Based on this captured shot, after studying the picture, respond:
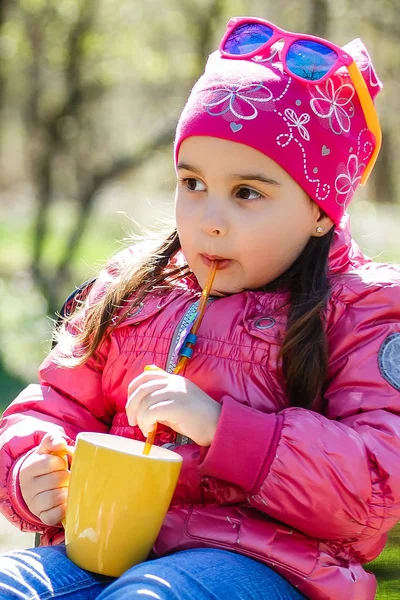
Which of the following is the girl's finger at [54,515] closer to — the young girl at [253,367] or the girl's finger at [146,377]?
the young girl at [253,367]

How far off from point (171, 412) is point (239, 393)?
24 cm

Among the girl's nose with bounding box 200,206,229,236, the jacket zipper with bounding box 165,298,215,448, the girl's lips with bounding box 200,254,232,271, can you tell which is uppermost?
the girl's nose with bounding box 200,206,229,236

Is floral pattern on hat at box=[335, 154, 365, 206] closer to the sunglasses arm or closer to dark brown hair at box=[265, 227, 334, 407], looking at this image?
the sunglasses arm

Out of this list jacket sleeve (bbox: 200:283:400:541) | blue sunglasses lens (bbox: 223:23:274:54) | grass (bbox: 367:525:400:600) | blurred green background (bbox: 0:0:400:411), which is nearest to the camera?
jacket sleeve (bbox: 200:283:400:541)

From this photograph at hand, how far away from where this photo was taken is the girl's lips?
6.61 feet

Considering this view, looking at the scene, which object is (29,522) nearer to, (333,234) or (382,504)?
(382,504)

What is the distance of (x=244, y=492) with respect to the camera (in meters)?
1.83

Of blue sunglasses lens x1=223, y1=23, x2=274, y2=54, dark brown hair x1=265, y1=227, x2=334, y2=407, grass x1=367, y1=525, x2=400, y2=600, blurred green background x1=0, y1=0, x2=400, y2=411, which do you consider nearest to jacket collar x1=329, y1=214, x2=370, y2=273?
dark brown hair x1=265, y1=227, x2=334, y2=407

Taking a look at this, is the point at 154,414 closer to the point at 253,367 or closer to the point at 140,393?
the point at 140,393

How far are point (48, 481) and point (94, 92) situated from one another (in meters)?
9.00

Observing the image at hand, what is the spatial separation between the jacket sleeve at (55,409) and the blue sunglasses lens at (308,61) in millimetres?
745

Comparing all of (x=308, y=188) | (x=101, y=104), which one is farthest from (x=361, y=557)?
(x=101, y=104)

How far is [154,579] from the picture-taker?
1.59 metres

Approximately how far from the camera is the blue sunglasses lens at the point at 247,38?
207cm
